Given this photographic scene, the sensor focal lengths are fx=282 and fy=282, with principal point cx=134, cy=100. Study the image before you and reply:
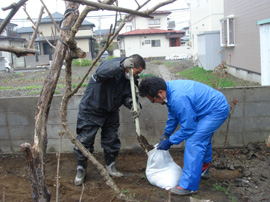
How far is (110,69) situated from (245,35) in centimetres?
984

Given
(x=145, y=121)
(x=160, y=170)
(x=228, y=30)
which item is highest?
(x=228, y=30)

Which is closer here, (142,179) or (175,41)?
(142,179)

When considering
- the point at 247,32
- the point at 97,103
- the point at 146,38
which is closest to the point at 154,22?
the point at 146,38

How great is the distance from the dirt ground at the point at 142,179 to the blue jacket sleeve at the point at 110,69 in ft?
4.48

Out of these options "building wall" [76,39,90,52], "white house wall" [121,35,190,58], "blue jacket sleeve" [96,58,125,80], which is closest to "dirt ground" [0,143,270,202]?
"blue jacket sleeve" [96,58,125,80]

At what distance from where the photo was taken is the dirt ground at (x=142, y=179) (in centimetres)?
321

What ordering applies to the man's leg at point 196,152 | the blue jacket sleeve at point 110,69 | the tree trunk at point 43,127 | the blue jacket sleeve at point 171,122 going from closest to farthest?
1. the tree trunk at point 43,127
2. the man's leg at point 196,152
3. the blue jacket sleeve at point 110,69
4. the blue jacket sleeve at point 171,122

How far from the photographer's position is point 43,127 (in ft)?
7.31

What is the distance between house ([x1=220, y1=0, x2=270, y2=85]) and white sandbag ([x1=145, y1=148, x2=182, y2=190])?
19.8 feet

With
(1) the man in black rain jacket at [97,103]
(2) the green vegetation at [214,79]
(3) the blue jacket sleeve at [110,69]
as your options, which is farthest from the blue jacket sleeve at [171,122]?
(2) the green vegetation at [214,79]

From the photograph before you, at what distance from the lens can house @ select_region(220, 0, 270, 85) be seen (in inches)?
392

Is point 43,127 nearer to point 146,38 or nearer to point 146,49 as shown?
point 146,49

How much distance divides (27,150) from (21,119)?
121 inches

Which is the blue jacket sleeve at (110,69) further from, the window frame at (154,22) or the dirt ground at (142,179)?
the window frame at (154,22)
